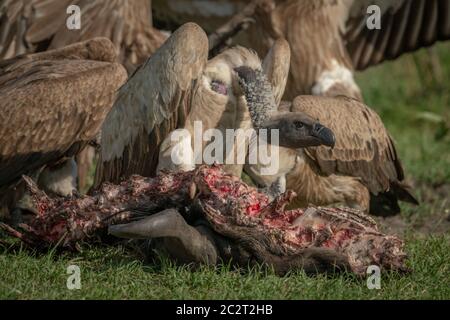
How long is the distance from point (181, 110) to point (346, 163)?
138 centimetres

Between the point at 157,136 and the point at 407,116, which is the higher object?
the point at 157,136

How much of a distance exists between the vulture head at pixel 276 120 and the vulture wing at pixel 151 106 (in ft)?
0.87

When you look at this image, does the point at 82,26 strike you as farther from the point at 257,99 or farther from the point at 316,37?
the point at 257,99

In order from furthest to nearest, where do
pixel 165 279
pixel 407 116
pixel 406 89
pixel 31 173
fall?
pixel 406 89 < pixel 407 116 < pixel 31 173 < pixel 165 279

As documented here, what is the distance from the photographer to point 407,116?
1009cm

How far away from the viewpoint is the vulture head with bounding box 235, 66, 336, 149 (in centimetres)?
518

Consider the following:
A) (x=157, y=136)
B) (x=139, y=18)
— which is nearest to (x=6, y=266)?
(x=157, y=136)

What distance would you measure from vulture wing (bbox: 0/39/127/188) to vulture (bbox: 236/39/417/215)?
972 millimetres

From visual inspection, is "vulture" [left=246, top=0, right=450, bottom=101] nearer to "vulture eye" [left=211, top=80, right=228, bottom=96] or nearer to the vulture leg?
"vulture eye" [left=211, top=80, right=228, bottom=96]

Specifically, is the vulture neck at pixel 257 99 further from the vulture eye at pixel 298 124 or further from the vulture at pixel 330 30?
the vulture at pixel 330 30

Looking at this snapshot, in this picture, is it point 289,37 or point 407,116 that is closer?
point 289,37

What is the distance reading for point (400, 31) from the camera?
816cm

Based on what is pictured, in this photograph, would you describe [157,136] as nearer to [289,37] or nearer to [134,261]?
[134,261]
